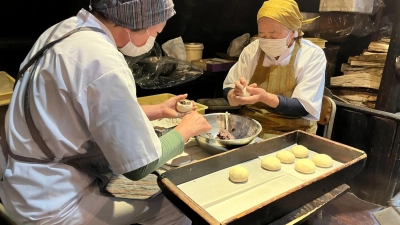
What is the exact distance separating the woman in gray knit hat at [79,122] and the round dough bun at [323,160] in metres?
0.73

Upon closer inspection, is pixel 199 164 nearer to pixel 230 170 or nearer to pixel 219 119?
pixel 230 170

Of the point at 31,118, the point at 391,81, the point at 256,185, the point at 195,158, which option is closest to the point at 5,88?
the point at 31,118

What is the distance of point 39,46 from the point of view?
1.09 m

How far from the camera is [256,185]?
1.40 meters

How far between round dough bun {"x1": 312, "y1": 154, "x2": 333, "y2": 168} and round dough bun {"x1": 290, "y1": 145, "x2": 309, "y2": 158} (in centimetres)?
5

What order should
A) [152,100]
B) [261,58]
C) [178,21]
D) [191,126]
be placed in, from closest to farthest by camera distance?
1. [191,126]
2. [261,58]
3. [152,100]
4. [178,21]

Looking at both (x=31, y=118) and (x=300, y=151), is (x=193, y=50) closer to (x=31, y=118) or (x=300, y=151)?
(x=300, y=151)

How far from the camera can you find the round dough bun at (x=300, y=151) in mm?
1594

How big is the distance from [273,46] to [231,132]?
0.57m

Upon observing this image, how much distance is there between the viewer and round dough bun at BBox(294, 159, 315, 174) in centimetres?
148

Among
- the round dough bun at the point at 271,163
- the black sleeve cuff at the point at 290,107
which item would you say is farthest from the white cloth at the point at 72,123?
the black sleeve cuff at the point at 290,107

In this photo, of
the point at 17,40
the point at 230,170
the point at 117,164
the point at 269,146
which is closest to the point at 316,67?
the point at 269,146

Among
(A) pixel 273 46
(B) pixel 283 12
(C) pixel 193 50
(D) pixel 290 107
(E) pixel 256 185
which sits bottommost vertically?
(E) pixel 256 185

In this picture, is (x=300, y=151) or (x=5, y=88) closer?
(x=300, y=151)
